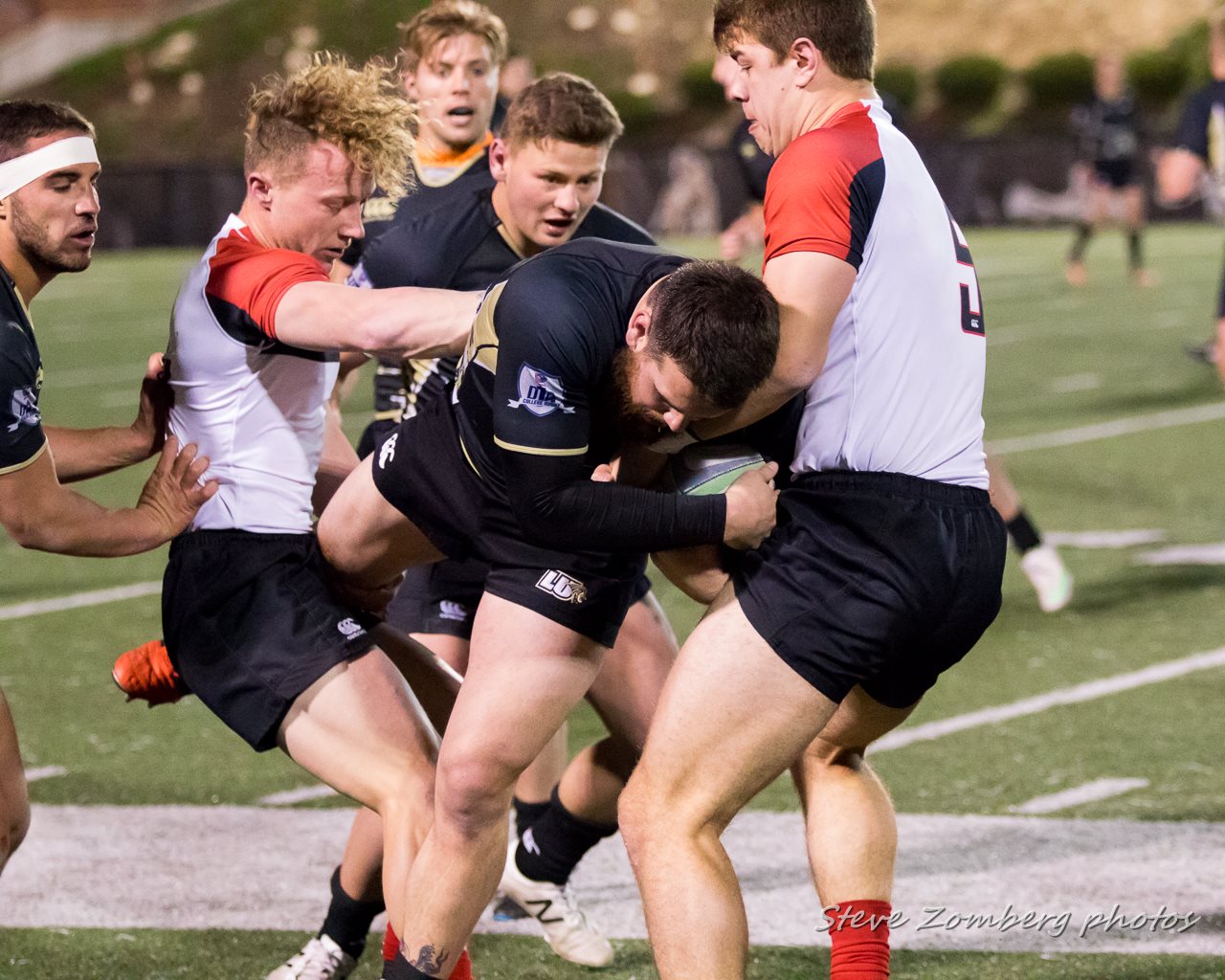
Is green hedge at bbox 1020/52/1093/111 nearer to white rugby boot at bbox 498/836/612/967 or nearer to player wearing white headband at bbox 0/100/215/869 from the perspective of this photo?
white rugby boot at bbox 498/836/612/967

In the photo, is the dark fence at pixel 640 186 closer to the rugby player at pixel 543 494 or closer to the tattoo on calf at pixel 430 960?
the rugby player at pixel 543 494

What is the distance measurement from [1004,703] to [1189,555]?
2.55m

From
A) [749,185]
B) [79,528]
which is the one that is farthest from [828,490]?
[749,185]

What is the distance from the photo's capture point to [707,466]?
368cm

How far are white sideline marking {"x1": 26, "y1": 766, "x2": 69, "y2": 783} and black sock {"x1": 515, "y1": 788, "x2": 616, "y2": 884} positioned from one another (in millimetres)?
2005

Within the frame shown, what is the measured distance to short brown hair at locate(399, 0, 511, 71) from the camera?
19.4 feet

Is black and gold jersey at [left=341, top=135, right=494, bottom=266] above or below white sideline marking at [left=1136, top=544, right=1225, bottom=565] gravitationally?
above

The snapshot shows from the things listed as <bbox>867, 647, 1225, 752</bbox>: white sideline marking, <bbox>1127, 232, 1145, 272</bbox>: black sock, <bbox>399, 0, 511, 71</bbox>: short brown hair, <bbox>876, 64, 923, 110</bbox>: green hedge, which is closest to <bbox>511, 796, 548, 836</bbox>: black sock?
<bbox>867, 647, 1225, 752</bbox>: white sideline marking

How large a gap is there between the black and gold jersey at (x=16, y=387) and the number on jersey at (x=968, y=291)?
180 cm

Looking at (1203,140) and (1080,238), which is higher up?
(1203,140)

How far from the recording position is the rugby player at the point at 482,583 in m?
4.29

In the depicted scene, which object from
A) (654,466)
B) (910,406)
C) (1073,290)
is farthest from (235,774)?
(1073,290)

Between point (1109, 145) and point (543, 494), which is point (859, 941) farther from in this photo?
point (1109, 145)

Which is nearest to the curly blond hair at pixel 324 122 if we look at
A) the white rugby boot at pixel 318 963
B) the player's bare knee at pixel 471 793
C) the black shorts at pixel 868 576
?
the black shorts at pixel 868 576
